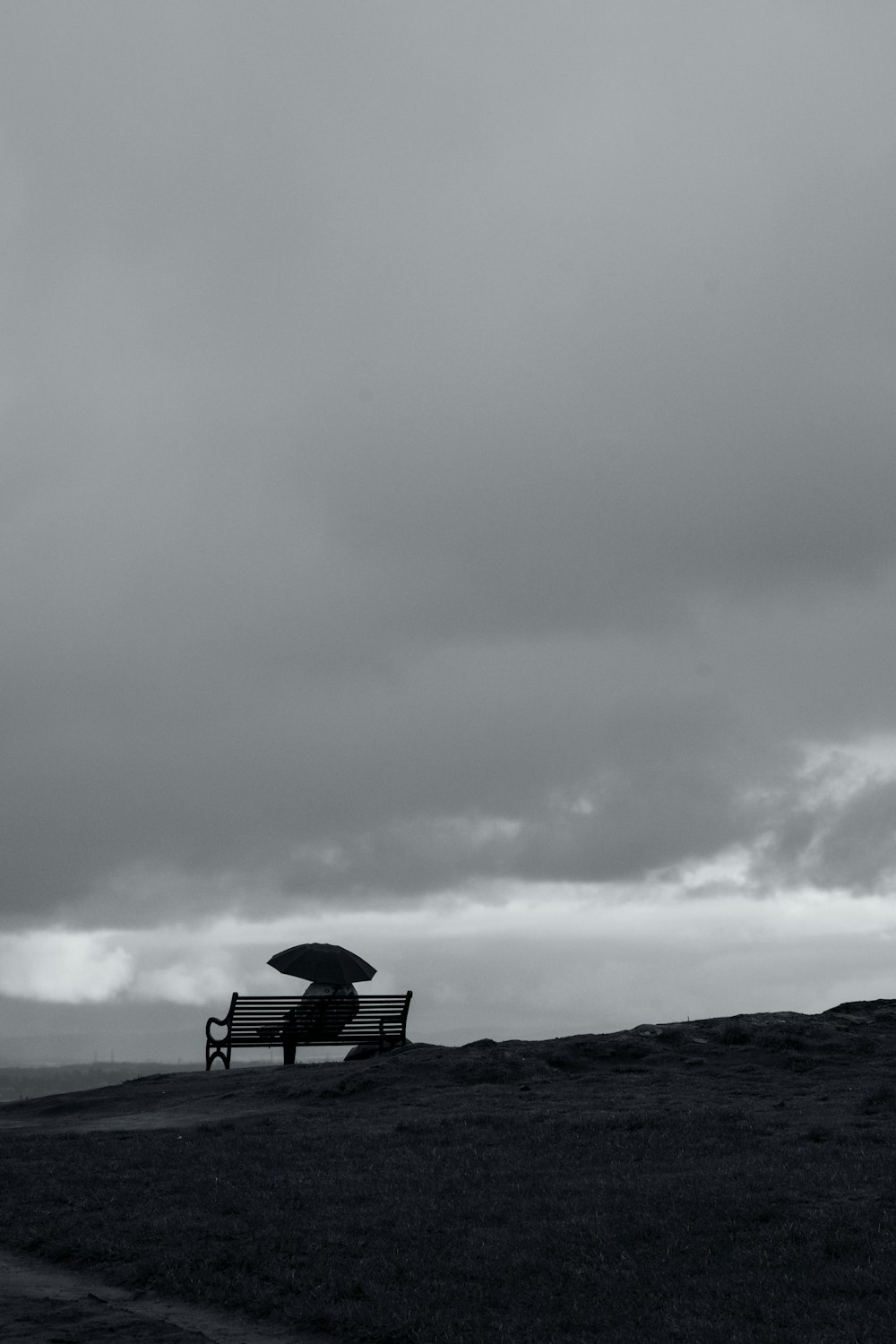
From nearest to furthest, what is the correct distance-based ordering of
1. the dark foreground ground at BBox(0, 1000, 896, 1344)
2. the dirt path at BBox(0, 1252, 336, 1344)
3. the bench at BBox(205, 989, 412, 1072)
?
the dirt path at BBox(0, 1252, 336, 1344), the dark foreground ground at BBox(0, 1000, 896, 1344), the bench at BBox(205, 989, 412, 1072)

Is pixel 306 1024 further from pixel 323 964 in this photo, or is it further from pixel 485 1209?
pixel 485 1209

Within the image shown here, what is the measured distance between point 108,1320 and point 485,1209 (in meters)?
3.98

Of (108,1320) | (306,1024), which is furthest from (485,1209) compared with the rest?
(306,1024)

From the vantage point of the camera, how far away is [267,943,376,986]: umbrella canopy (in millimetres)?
28406

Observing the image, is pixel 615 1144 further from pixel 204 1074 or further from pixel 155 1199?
pixel 204 1074

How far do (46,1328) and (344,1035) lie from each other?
1874 cm

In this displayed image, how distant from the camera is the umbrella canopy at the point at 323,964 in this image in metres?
28.4

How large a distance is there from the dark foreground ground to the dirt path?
0.03 metres

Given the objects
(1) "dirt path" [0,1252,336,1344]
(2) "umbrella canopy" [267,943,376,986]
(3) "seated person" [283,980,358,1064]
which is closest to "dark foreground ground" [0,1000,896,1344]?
(1) "dirt path" [0,1252,336,1344]

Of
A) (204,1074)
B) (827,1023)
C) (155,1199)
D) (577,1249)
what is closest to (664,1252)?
(577,1249)

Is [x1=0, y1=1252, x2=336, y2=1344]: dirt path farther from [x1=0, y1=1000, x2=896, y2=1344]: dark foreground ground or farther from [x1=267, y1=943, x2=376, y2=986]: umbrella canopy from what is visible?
[x1=267, y1=943, x2=376, y2=986]: umbrella canopy

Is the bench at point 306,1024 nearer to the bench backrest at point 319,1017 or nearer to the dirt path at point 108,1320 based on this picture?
the bench backrest at point 319,1017

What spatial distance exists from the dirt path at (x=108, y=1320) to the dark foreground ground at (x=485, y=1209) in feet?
0.11

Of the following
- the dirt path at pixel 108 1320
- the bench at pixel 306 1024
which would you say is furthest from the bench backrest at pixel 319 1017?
the dirt path at pixel 108 1320
